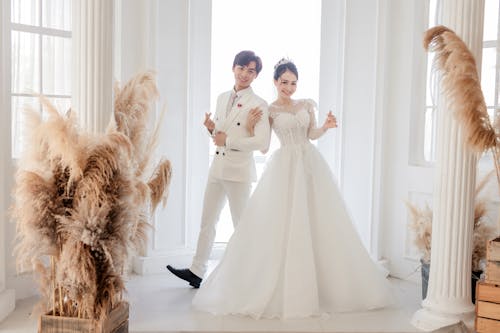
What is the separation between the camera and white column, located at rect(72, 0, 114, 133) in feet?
9.89

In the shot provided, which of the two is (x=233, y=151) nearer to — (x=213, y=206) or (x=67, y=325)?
(x=213, y=206)

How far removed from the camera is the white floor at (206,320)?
11.7 ft

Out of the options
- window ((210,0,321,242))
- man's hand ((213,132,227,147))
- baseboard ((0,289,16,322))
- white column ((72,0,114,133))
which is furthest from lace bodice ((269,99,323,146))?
baseboard ((0,289,16,322))

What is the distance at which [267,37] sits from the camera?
5.34 m

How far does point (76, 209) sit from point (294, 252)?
5.58 feet

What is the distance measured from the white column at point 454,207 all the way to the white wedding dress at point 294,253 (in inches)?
22.1

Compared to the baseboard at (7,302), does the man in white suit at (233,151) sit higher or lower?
higher

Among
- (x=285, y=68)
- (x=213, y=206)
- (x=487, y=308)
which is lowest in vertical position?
(x=487, y=308)

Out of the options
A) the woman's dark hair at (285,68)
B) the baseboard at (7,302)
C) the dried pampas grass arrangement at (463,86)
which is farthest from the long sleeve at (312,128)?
the baseboard at (7,302)

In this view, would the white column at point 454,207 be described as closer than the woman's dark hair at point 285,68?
Yes

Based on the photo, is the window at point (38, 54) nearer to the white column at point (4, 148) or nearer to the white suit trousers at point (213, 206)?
the white column at point (4, 148)

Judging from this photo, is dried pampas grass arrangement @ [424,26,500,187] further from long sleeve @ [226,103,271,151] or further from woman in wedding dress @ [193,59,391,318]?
long sleeve @ [226,103,271,151]

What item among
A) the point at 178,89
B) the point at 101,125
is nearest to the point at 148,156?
the point at 101,125

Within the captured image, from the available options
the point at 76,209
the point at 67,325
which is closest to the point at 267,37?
the point at 76,209
